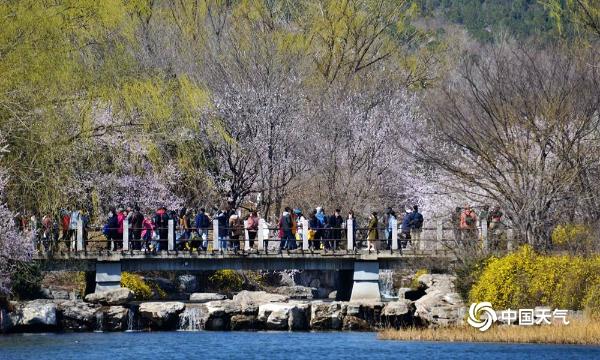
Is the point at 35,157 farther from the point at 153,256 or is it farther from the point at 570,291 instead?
the point at 570,291

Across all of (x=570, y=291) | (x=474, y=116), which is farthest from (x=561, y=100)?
(x=570, y=291)

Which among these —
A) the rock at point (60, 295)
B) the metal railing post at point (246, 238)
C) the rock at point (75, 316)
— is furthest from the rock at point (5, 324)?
the metal railing post at point (246, 238)

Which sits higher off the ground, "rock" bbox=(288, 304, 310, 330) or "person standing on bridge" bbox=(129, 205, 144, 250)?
"person standing on bridge" bbox=(129, 205, 144, 250)

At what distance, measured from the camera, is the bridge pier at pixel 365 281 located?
4534cm

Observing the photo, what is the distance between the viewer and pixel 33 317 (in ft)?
136

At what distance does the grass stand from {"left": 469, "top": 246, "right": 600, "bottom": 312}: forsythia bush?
1.18m

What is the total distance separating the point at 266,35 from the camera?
198 ft

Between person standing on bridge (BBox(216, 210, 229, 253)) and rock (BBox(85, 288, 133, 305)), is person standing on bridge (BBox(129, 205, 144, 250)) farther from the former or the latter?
person standing on bridge (BBox(216, 210, 229, 253))

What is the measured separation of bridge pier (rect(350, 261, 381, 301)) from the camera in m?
45.3

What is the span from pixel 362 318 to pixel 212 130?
11.8 m

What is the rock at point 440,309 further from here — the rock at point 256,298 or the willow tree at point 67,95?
the willow tree at point 67,95

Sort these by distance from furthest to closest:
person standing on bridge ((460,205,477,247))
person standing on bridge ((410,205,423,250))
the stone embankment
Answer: person standing on bridge ((410,205,423,250)), the stone embankment, person standing on bridge ((460,205,477,247))

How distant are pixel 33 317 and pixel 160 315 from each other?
3769 millimetres

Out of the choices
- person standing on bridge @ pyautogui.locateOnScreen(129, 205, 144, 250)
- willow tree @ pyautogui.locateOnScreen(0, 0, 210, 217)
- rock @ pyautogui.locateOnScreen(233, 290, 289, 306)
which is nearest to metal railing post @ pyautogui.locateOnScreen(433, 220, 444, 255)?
rock @ pyautogui.locateOnScreen(233, 290, 289, 306)
